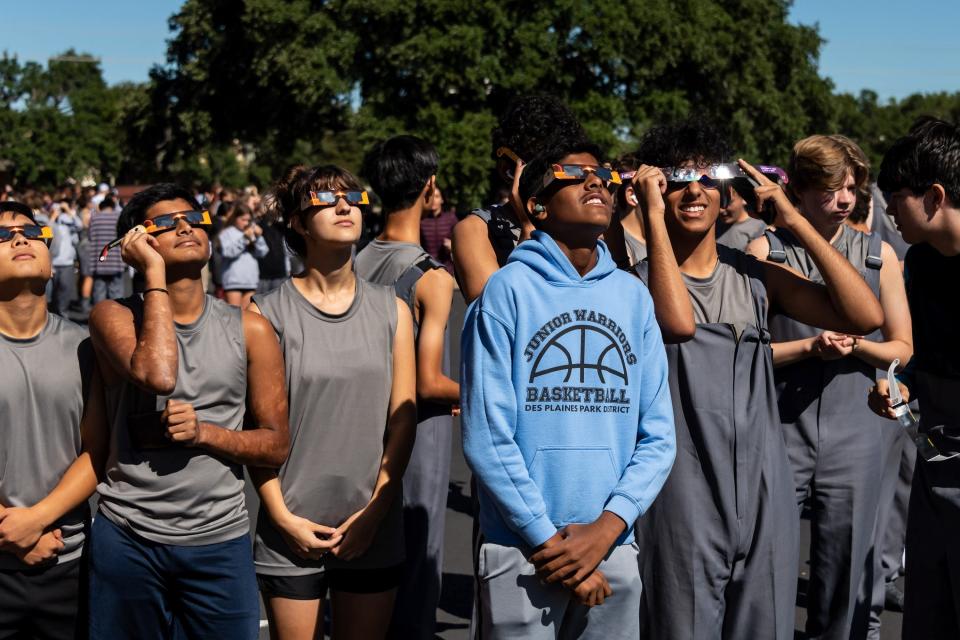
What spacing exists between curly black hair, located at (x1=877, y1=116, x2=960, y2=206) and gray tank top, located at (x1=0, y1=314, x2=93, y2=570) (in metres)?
2.46

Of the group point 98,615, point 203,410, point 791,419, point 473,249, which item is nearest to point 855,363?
point 791,419

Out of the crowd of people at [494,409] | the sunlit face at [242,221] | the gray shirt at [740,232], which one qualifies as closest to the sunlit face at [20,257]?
the crowd of people at [494,409]

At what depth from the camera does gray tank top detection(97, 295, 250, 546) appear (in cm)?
343

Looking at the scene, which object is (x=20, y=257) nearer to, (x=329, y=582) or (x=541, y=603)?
(x=329, y=582)

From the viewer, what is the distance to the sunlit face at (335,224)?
3885 mm

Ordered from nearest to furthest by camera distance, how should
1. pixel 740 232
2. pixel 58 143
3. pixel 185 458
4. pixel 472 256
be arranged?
1. pixel 185 458
2. pixel 472 256
3. pixel 740 232
4. pixel 58 143

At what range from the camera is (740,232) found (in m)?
7.07

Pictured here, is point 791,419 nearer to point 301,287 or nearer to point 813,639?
point 813,639

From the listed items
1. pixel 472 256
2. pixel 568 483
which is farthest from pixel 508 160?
pixel 568 483

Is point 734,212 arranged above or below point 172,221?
above

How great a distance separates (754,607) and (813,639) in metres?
0.92

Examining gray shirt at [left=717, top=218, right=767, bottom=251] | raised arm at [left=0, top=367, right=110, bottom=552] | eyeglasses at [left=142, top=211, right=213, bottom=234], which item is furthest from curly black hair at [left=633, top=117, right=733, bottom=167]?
gray shirt at [left=717, top=218, right=767, bottom=251]

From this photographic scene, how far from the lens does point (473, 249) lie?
13.6 ft

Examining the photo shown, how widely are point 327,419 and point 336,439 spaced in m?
0.07
